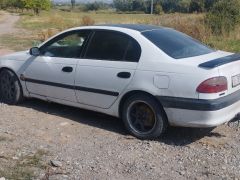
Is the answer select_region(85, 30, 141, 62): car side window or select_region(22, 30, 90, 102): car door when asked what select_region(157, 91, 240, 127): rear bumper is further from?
select_region(22, 30, 90, 102): car door

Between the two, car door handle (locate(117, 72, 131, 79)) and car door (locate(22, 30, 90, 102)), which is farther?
car door (locate(22, 30, 90, 102))

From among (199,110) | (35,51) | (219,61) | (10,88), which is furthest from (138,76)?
(10,88)

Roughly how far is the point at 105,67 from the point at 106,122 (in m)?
1.03

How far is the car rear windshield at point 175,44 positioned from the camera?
5875 millimetres

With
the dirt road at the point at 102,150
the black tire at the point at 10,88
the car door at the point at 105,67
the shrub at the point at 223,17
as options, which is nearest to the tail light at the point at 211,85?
the dirt road at the point at 102,150

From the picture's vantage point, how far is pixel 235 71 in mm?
5668

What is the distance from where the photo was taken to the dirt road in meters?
4.84

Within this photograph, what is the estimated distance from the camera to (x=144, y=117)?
591 centimetres

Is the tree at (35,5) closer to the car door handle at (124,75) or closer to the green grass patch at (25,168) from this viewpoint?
the car door handle at (124,75)

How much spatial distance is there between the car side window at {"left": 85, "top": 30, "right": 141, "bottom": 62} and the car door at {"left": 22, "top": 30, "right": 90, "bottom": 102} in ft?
0.72

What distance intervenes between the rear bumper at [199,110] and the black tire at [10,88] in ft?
9.50

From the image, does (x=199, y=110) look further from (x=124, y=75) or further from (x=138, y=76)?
(x=124, y=75)

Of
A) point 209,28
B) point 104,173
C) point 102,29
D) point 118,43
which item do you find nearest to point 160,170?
point 104,173

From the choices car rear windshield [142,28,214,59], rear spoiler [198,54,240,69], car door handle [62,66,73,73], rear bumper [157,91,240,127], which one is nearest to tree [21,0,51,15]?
car door handle [62,66,73,73]
